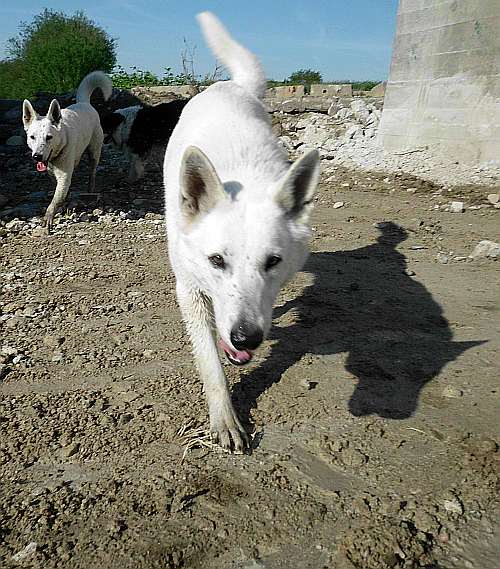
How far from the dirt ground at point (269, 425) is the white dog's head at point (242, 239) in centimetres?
58

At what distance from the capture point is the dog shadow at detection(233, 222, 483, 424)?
111 inches

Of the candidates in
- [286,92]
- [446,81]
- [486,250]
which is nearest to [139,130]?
[446,81]

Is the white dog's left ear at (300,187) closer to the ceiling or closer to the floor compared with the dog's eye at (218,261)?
closer to the ceiling

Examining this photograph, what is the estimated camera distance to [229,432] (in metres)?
2.42

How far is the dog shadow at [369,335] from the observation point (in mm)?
2820

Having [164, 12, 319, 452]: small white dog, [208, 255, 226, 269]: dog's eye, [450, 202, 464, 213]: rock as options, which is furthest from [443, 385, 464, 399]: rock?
[450, 202, 464, 213]: rock

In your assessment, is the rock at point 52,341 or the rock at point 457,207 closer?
the rock at point 52,341

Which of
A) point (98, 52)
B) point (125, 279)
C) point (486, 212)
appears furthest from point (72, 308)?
point (98, 52)

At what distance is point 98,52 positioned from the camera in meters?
27.4

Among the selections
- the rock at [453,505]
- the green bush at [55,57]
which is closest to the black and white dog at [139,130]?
the rock at [453,505]

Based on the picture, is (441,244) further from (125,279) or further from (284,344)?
(125,279)

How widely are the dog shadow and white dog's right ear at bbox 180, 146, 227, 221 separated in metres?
1.03

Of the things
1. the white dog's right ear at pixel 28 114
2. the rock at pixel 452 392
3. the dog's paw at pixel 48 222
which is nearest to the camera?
the rock at pixel 452 392

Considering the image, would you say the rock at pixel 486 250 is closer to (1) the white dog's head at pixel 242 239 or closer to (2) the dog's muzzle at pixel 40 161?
(1) the white dog's head at pixel 242 239
